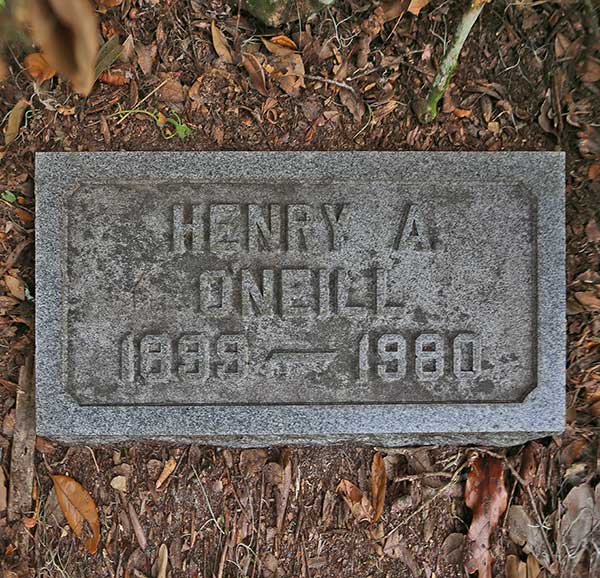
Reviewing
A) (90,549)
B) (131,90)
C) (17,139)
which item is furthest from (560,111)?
(90,549)

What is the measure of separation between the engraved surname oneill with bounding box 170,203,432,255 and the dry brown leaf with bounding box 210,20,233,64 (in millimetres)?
565

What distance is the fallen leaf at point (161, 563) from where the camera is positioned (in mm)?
2365

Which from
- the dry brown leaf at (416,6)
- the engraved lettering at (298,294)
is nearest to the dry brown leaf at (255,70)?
the dry brown leaf at (416,6)

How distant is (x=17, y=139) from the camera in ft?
7.48

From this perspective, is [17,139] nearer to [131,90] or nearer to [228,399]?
[131,90]

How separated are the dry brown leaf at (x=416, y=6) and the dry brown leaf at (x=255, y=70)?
59 cm

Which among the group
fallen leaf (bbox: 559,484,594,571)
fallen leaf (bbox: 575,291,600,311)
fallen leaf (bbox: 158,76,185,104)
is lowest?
fallen leaf (bbox: 559,484,594,571)

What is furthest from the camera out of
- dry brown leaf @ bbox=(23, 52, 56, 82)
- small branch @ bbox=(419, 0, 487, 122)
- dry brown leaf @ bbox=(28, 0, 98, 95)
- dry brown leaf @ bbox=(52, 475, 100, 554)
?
dry brown leaf @ bbox=(52, 475, 100, 554)

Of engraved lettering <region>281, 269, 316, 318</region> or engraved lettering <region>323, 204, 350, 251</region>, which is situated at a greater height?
engraved lettering <region>323, 204, 350, 251</region>

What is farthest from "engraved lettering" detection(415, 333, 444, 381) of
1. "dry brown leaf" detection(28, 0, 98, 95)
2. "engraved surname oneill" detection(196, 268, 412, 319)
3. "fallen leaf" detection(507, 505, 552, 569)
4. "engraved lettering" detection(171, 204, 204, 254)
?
"dry brown leaf" detection(28, 0, 98, 95)

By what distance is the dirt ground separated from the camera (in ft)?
7.49

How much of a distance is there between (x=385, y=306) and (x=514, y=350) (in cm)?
50

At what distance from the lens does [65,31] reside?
24.0 inches

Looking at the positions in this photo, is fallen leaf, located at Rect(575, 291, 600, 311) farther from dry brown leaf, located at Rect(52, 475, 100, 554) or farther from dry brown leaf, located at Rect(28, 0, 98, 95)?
dry brown leaf, located at Rect(28, 0, 98, 95)
